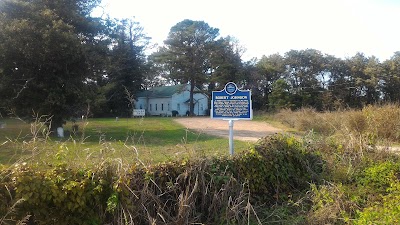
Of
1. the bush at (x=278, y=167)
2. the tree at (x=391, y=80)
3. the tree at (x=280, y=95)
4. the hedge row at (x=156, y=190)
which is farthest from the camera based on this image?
the tree at (x=391, y=80)

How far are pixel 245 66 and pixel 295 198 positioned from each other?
51.9 metres

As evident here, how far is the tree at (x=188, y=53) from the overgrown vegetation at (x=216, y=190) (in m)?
43.6

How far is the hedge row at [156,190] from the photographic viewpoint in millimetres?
3627

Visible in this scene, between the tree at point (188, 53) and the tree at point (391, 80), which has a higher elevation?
the tree at point (188, 53)

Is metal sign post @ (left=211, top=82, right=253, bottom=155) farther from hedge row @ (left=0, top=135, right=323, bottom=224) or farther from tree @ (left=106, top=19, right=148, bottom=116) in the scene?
tree @ (left=106, top=19, right=148, bottom=116)

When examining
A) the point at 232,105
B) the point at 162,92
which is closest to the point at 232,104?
the point at 232,105

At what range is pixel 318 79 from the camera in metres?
57.0

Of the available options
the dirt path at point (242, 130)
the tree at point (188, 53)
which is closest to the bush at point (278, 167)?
the dirt path at point (242, 130)

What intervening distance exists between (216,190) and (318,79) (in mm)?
56128

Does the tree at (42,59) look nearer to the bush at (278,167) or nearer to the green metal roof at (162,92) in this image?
the bush at (278,167)

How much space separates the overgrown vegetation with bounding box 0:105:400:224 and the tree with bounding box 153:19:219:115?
4363cm

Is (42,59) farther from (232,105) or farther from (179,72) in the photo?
(179,72)

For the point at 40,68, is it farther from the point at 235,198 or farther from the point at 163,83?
the point at 163,83

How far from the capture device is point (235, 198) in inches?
188
